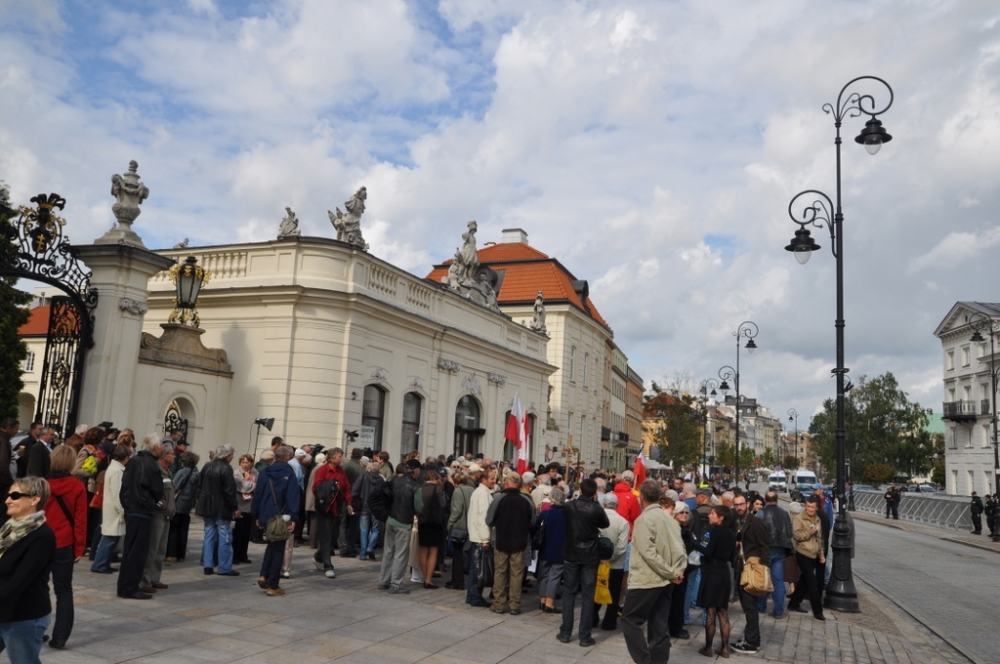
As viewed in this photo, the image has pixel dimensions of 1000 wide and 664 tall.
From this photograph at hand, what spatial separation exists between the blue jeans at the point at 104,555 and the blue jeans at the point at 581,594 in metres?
5.75

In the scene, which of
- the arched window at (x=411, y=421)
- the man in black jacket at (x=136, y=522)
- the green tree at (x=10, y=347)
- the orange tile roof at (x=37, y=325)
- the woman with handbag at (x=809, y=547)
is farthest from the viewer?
the orange tile roof at (x=37, y=325)

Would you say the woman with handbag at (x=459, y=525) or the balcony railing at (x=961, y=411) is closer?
the woman with handbag at (x=459, y=525)

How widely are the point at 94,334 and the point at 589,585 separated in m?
10.6

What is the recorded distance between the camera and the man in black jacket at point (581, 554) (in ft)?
28.6

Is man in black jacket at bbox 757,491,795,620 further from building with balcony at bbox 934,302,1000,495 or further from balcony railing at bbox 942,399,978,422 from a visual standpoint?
balcony railing at bbox 942,399,978,422

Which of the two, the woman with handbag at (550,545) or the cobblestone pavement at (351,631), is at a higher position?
the woman with handbag at (550,545)

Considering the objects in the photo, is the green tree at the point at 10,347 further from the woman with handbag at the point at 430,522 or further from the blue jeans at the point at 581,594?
the blue jeans at the point at 581,594

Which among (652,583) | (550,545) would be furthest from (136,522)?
(652,583)

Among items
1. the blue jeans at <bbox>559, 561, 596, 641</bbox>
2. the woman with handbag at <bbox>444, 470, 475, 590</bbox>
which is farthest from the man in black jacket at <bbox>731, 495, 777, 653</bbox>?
the woman with handbag at <bbox>444, 470, 475, 590</bbox>

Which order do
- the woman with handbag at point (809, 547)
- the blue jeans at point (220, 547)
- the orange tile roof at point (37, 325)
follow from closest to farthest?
1. the blue jeans at point (220, 547)
2. the woman with handbag at point (809, 547)
3. the orange tile roof at point (37, 325)

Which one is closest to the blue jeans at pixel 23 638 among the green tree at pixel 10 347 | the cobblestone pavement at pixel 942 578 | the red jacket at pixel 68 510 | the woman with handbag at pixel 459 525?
the red jacket at pixel 68 510

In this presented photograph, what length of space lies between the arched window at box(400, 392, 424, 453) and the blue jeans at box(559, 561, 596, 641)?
47.9 feet

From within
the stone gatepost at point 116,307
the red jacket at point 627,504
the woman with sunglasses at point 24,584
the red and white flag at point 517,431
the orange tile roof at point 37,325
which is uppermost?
the orange tile roof at point 37,325

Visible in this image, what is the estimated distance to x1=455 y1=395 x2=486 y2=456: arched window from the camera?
2662cm
